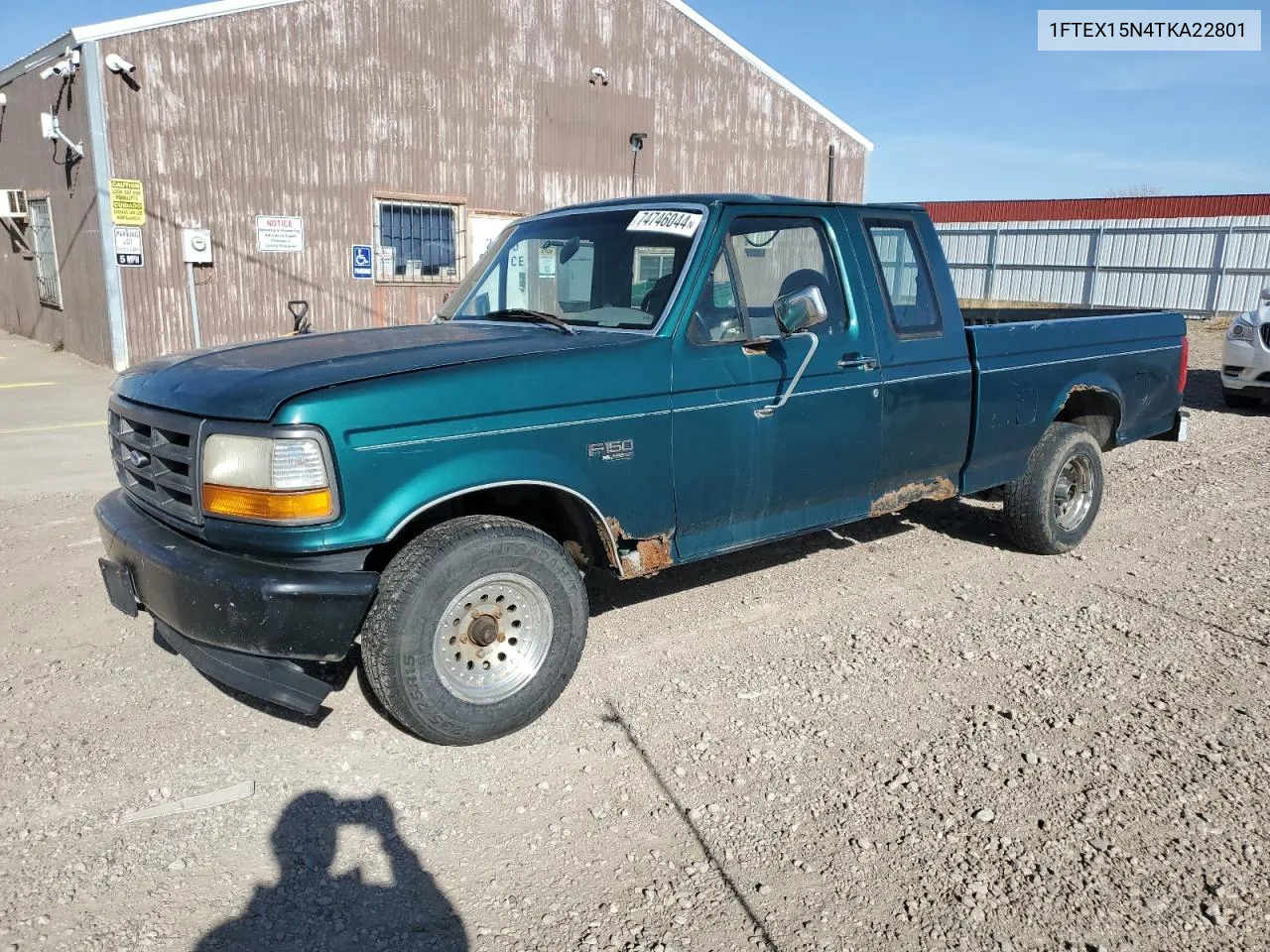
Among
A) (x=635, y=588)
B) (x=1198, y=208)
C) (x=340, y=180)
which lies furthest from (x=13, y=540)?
(x=1198, y=208)

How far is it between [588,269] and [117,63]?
34.8 ft

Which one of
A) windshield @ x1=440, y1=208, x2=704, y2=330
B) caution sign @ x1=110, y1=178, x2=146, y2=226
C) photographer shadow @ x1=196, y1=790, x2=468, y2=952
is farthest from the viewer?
caution sign @ x1=110, y1=178, x2=146, y2=226

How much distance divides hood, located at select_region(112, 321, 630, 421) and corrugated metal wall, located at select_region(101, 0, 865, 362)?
1029cm

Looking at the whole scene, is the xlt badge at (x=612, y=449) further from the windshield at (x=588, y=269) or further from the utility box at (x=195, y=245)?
the utility box at (x=195, y=245)

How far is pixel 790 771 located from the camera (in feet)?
10.7

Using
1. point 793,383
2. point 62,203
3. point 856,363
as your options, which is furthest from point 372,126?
point 793,383

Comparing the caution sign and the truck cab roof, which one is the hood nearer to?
the truck cab roof

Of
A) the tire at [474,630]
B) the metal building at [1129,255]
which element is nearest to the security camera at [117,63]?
the tire at [474,630]

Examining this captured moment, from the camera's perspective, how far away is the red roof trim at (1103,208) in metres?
25.1

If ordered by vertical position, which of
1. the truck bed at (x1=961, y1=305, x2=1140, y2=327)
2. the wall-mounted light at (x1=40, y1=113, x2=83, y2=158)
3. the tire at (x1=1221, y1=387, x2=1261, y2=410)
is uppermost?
the wall-mounted light at (x1=40, y1=113, x2=83, y2=158)

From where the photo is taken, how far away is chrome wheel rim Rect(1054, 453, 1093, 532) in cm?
566

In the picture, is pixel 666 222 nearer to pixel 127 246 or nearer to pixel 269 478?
pixel 269 478

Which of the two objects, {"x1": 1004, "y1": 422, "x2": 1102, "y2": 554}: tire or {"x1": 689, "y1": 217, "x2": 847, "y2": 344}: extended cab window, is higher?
{"x1": 689, "y1": 217, "x2": 847, "y2": 344}: extended cab window

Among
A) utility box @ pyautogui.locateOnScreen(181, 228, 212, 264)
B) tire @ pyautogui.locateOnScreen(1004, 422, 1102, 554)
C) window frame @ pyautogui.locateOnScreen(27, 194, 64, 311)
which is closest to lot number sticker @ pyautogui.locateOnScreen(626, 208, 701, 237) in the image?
tire @ pyautogui.locateOnScreen(1004, 422, 1102, 554)
